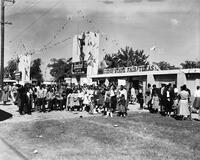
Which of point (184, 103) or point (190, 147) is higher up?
point (184, 103)

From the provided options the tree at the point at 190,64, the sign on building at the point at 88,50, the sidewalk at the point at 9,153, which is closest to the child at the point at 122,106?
the sidewalk at the point at 9,153

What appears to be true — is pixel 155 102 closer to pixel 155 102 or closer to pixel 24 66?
pixel 155 102

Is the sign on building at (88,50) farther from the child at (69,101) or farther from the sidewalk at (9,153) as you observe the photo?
the sidewalk at (9,153)

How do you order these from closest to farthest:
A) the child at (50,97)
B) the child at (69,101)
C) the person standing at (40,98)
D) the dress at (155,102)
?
the dress at (155,102) < the person standing at (40,98) < the child at (50,97) < the child at (69,101)

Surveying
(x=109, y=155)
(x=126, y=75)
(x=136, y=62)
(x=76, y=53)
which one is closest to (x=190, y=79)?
(x=126, y=75)

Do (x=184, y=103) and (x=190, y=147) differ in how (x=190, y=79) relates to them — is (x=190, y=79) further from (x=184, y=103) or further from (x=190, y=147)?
(x=190, y=147)

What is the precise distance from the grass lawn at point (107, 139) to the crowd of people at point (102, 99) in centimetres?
131

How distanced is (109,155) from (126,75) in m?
24.7

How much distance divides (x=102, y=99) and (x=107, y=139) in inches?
284

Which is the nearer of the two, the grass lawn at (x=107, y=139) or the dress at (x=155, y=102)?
the grass lawn at (x=107, y=139)

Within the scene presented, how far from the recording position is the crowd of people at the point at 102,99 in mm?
15281

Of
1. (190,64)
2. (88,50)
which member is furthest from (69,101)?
(190,64)

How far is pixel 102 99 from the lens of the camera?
17.3 metres

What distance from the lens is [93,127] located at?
12312 mm
